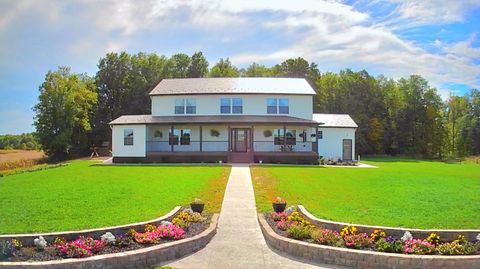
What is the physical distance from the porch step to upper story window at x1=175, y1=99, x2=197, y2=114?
5896 mm

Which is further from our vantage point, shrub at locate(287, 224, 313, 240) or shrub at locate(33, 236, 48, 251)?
shrub at locate(287, 224, 313, 240)

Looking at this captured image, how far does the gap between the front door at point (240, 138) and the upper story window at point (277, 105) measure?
2.87 metres

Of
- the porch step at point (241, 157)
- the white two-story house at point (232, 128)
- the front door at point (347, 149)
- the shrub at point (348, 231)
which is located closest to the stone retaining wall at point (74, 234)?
the shrub at point (348, 231)

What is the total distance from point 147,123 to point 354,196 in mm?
23511

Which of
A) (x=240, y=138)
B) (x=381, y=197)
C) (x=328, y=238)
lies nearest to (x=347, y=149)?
(x=240, y=138)

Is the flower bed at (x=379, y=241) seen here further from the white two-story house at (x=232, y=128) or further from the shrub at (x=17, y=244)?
the white two-story house at (x=232, y=128)

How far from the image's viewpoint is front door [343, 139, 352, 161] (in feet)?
137

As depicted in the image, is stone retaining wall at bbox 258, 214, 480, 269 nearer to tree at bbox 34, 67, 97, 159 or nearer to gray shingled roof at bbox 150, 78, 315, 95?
gray shingled roof at bbox 150, 78, 315, 95

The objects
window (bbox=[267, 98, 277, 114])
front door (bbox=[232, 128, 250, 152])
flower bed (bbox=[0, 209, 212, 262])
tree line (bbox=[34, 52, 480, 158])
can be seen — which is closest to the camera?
flower bed (bbox=[0, 209, 212, 262])

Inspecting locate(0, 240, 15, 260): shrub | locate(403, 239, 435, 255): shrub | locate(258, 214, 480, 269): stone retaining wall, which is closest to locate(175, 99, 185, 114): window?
locate(258, 214, 480, 269): stone retaining wall

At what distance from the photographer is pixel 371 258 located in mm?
9430

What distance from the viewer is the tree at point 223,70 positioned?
6725cm

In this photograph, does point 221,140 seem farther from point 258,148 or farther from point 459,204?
point 459,204

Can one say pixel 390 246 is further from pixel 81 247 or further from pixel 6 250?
pixel 6 250
